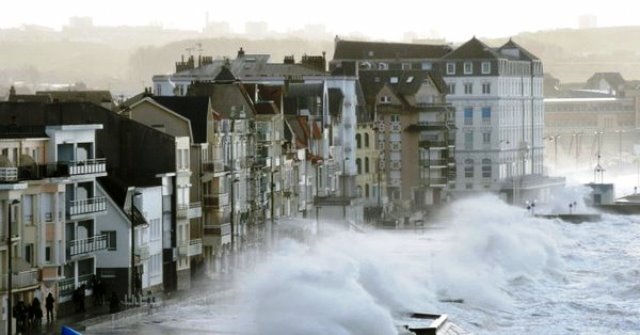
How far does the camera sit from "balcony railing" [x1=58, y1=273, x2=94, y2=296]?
5200 cm

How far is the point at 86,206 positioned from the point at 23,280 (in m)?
5.18

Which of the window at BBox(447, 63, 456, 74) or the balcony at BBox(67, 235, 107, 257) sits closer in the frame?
the balcony at BBox(67, 235, 107, 257)

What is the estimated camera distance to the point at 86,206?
5356 cm

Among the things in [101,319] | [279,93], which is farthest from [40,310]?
[279,93]

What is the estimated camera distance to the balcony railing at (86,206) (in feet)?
173

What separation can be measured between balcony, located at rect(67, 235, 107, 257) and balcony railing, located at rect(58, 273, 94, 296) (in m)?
0.58

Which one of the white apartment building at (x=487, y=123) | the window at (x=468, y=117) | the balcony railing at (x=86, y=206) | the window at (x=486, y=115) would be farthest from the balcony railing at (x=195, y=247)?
the window at (x=486, y=115)

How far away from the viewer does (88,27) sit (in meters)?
102

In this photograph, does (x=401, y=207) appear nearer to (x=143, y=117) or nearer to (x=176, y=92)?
(x=176, y=92)

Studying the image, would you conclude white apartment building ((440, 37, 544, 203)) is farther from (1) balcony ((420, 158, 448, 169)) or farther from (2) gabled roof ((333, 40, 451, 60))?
(1) balcony ((420, 158, 448, 169))

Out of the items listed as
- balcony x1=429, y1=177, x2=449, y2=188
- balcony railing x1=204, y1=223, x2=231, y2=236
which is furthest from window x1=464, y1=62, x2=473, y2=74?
balcony railing x1=204, y1=223, x2=231, y2=236

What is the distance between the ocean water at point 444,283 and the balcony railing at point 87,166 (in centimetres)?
367

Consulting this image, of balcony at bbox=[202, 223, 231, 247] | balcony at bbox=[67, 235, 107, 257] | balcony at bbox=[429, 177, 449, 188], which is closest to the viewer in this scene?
balcony at bbox=[67, 235, 107, 257]

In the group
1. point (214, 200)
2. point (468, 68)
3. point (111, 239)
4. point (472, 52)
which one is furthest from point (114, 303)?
point (472, 52)
